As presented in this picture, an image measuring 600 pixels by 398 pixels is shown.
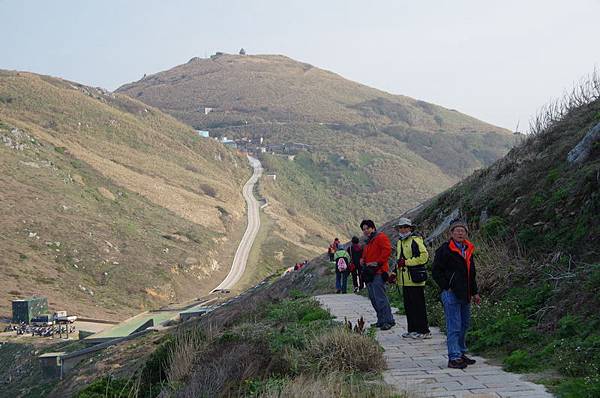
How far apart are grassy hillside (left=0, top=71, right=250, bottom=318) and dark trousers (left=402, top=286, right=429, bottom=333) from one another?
1339 inches

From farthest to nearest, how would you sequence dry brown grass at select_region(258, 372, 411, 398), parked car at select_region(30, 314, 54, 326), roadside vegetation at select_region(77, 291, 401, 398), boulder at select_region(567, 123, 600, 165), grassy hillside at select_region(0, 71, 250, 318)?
grassy hillside at select_region(0, 71, 250, 318) → parked car at select_region(30, 314, 54, 326) → boulder at select_region(567, 123, 600, 165) → roadside vegetation at select_region(77, 291, 401, 398) → dry brown grass at select_region(258, 372, 411, 398)

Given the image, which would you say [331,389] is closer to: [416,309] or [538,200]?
[416,309]

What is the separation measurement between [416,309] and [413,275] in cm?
48

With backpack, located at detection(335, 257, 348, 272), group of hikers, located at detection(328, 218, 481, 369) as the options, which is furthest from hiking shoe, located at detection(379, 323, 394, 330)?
backpack, located at detection(335, 257, 348, 272)

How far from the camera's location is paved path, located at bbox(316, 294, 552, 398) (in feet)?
20.2

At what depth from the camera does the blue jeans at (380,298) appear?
10086 mm

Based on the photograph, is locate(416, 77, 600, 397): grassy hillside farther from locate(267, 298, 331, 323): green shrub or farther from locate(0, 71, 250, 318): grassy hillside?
locate(0, 71, 250, 318): grassy hillside

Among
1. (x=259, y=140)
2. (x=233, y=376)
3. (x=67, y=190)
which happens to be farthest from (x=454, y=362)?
(x=259, y=140)

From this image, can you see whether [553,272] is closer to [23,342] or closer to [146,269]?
[23,342]

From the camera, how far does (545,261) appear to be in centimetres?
951

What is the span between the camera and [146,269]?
4997 centimetres

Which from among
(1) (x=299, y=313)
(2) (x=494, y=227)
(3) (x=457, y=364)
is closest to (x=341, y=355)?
(3) (x=457, y=364)

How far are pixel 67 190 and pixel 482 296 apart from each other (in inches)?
2173

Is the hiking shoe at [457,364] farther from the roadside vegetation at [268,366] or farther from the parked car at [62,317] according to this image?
the parked car at [62,317]
